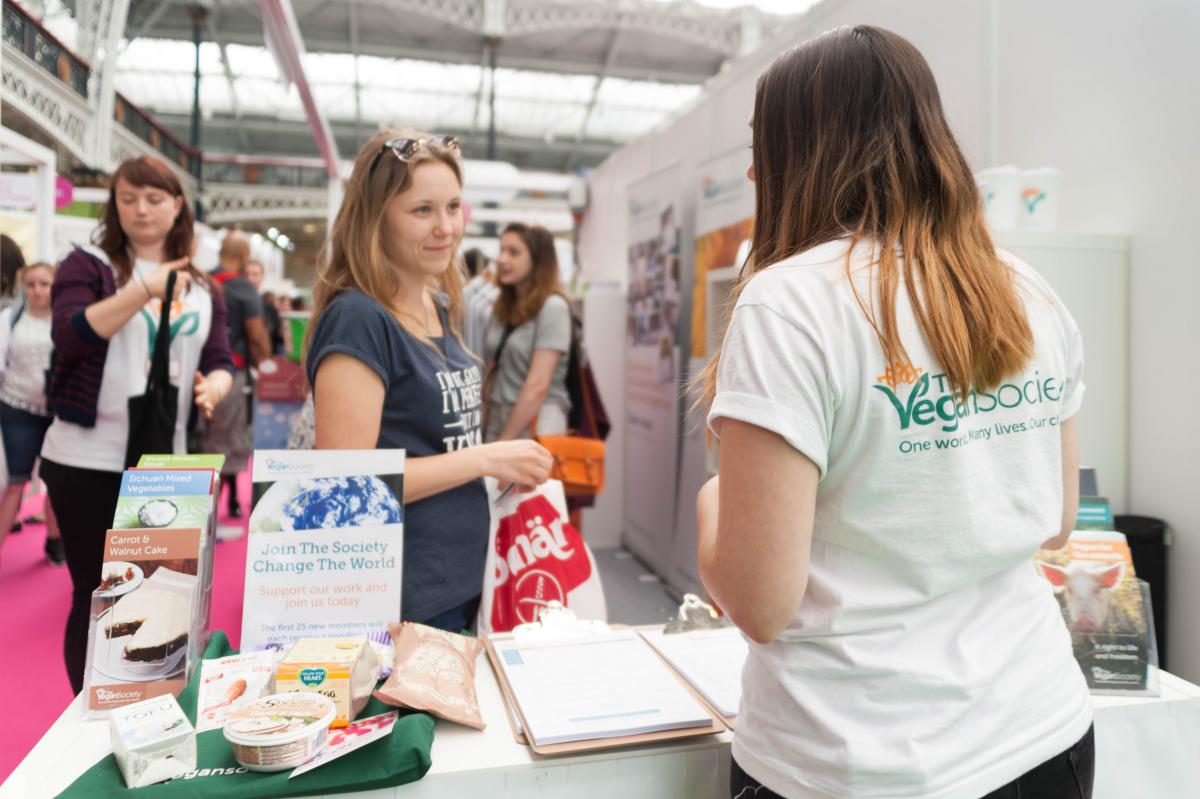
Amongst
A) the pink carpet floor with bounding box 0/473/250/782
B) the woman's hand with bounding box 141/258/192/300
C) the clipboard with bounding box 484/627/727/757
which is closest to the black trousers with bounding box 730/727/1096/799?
the clipboard with bounding box 484/627/727/757

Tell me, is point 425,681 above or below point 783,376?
below

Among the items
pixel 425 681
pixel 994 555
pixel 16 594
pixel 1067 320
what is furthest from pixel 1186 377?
pixel 16 594

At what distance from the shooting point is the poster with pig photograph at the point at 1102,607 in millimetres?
1220

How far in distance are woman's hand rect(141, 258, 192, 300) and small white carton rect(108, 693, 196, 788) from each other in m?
1.31

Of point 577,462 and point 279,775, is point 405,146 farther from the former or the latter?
point 577,462

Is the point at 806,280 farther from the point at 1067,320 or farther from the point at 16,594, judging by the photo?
the point at 16,594

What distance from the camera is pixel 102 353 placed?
6.44 ft

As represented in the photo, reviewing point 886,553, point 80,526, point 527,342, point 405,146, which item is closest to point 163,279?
point 80,526

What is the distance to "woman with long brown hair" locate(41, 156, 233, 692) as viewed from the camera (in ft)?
6.23

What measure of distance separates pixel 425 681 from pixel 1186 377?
6.48 ft

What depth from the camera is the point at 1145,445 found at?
213 cm

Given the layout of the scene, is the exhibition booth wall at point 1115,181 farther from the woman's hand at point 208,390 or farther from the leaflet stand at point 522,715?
the woman's hand at point 208,390

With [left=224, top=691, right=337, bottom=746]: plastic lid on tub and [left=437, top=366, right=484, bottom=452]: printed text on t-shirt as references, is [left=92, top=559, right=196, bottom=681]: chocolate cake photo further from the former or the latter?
[left=437, top=366, right=484, bottom=452]: printed text on t-shirt

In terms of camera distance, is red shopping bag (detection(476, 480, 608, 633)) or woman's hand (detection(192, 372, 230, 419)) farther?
woman's hand (detection(192, 372, 230, 419))
